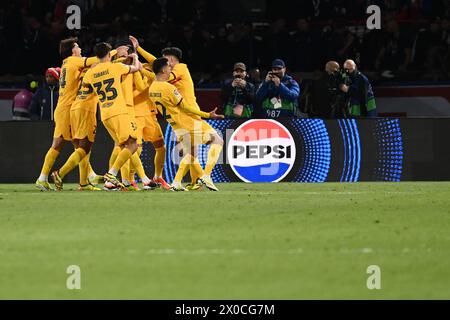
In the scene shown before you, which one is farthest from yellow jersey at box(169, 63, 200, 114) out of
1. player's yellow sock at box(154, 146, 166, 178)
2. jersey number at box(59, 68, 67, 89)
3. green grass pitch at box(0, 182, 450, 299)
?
green grass pitch at box(0, 182, 450, 299)

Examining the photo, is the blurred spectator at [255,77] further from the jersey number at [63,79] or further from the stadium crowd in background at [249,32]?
the jersey number at [63,79]

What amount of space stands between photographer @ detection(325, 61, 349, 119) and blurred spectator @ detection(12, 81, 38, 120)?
5944 millimetres

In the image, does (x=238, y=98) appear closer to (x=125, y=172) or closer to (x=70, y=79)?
(x=125, y=172)

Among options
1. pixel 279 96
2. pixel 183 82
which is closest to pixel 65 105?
pixel 183 82

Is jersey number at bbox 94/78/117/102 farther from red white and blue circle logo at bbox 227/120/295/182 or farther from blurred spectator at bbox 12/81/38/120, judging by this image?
blurred spectator at bbox 12/81/38/120

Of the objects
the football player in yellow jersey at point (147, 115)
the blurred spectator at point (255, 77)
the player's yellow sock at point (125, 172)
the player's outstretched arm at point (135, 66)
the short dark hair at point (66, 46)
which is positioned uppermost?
the short dark hair at point (66, 46)

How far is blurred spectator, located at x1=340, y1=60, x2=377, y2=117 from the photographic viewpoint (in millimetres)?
21234

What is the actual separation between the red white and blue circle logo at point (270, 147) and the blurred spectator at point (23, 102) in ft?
16.4

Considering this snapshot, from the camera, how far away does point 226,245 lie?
10508 mm

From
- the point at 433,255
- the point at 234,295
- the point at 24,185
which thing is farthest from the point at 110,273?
the point at 24,185

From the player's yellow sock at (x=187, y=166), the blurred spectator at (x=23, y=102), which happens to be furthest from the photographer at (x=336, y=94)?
the blurred spectator at (x=23, y=102)

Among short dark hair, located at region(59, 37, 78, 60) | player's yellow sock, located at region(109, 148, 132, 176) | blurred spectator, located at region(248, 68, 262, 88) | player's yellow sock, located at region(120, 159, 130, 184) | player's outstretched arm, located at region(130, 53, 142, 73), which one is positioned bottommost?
player's yellow sock, located at region(120, 159, 130, 184)

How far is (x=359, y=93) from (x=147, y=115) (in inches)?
184

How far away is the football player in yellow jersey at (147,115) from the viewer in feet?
60.5
